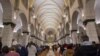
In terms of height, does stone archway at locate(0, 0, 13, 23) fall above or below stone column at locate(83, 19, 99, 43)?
above

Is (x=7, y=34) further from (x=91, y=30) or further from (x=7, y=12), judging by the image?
(x=91, y=30)

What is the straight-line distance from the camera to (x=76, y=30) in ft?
72.4

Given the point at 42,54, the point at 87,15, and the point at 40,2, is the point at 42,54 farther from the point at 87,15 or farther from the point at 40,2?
the point at 40,2

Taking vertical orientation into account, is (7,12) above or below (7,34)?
above

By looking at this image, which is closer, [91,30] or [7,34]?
[91,30]

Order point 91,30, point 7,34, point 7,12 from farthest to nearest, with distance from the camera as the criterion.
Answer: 1. point 7,12
2. point 7,34
3. point 91,30

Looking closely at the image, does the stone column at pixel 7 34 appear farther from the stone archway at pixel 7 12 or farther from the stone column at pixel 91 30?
the stone column at pixel 91 30

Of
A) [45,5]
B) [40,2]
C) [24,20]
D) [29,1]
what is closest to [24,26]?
[24,20]

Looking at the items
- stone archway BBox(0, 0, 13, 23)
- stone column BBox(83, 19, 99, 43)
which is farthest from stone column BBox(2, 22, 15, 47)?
stone column BBox(83, 19, 99, 43)

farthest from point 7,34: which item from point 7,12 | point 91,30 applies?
point 91,30

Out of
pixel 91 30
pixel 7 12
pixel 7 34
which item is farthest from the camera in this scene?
pixel 7 12

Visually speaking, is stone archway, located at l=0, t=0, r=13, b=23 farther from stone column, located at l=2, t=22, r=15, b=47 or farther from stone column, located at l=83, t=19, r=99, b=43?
stone column, located at l=83, t=19, r=99, b=43

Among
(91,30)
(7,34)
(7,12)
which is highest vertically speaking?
(7,12)

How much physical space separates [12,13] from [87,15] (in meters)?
6.08
